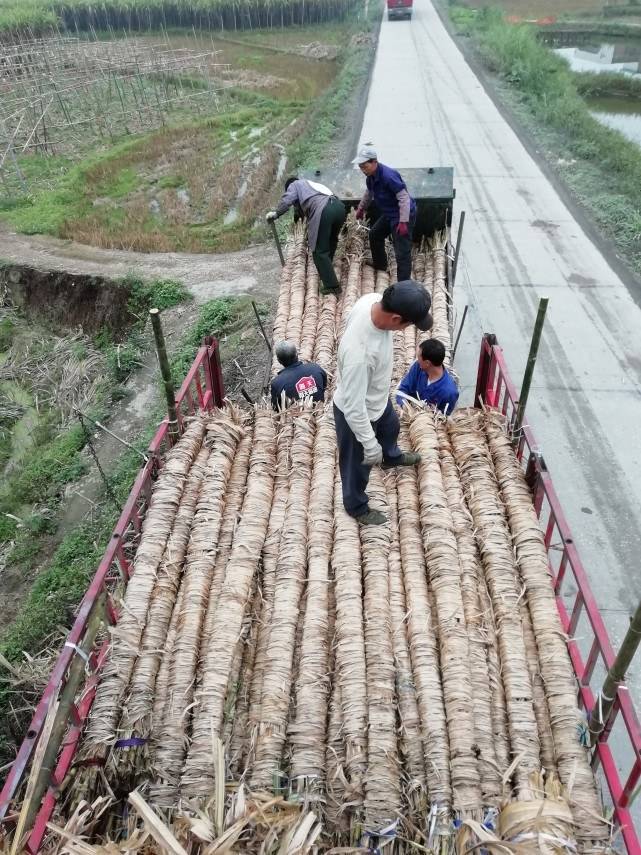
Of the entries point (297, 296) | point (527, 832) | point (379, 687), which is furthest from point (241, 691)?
point (297, 296)

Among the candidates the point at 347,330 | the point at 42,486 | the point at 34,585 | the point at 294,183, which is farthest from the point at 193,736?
the point at 42,486

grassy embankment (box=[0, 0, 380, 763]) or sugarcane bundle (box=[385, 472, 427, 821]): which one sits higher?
sugarcane bundle (box=[385, 472, 427, 821])

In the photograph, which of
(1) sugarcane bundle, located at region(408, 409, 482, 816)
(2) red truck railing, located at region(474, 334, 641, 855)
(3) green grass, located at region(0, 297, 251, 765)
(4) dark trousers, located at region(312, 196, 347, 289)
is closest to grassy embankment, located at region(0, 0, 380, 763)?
(3) green grass, located at region(0, 297, 251, 765)

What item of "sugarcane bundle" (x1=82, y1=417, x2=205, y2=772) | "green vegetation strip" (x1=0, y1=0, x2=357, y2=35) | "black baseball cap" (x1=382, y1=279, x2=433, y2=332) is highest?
"green vegetation strip" (x1=0, y1=0, x2=357, y2=35)

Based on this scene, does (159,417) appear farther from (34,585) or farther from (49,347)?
(49,347)

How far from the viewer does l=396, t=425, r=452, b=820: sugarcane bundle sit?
290 centimetres

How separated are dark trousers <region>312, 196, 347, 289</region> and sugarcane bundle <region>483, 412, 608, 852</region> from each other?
10.3 ft

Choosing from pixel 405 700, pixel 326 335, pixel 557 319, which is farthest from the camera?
pixel 557 319

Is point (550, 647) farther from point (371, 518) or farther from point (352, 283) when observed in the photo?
point (352, 283)

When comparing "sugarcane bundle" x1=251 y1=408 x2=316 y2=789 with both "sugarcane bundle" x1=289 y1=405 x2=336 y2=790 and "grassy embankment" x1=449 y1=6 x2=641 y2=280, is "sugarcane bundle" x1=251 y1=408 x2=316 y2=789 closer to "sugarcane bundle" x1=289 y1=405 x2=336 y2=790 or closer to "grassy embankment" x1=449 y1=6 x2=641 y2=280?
"sugarcane bundle" x1=289 y1=405 x2=336 y2=790

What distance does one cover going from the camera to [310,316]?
6.78m

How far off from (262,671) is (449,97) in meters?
21.3

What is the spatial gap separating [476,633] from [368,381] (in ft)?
5.13

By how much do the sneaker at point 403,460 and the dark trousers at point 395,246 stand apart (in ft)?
9.60
